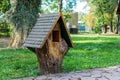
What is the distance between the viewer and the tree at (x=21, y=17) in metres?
13.6

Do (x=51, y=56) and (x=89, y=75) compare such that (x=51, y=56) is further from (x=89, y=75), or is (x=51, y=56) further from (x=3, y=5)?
(x=3, y=5)

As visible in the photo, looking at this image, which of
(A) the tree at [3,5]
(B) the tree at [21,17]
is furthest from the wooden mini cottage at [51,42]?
(A) the tree at [3,5]

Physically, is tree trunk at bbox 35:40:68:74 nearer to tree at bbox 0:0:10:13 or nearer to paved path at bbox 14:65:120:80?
paved path at bbox 14:65:120:80

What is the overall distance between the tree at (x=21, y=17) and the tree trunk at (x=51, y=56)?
23.4 feet

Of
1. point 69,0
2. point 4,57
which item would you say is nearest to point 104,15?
point 69,0

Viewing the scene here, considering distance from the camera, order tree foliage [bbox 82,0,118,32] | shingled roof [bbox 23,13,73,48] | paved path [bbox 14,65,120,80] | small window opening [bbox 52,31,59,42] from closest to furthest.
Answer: paved path [bbox 14,65,120,80], shingled roof [bbox 23,13,73,48], small window opening [bbox 52,31,59,42], tree foliage [bbox 82,0,118,32]

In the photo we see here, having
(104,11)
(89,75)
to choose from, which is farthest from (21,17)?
(104,11)

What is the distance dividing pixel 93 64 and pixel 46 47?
7.31ft

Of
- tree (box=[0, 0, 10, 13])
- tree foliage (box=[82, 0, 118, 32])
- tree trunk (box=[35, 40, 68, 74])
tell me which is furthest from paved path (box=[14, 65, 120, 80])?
tree foliage (box=[82, 0, 118, 32])

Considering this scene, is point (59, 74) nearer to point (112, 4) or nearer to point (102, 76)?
point (102, 76)

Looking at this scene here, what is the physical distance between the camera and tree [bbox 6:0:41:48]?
1355 cm

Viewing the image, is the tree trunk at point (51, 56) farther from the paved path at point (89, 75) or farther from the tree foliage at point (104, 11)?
the tree foliage at point (104, 11)

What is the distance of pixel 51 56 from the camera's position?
6.48 meters

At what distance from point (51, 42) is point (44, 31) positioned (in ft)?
0.93
